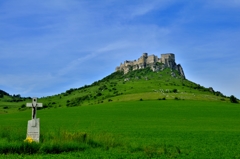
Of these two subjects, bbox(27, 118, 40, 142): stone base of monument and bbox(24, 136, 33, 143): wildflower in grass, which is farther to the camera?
bbox(27, 118, 40, 142): stone base of monument

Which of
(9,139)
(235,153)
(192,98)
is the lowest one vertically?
→ (235,153)

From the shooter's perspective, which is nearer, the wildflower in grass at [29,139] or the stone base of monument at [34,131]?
the wildflower in grass at [29,139]

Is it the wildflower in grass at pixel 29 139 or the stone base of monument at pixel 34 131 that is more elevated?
the stone base of monument at pixel 34 131

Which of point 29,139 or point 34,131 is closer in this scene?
point 29,139

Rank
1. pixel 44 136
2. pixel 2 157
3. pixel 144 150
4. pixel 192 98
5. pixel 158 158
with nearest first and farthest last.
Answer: pixel 2 157 < pixel 158 158 < pixel 144 150 < pixel 44 136 < pixel 192 98

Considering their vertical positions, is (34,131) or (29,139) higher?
(34,131)

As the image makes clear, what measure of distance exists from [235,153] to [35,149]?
42.8ft

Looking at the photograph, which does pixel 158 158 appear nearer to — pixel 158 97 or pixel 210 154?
pixel 210 154

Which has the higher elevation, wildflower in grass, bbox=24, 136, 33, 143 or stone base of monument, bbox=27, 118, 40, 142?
stone base of monument, bbox=27, 118, 40, 142

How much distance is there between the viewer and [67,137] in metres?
17.5

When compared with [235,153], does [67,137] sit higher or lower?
higher

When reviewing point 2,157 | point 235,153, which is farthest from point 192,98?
point 2,157

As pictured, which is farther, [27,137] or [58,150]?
[27,137]

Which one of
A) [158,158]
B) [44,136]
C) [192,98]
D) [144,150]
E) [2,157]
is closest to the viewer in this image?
[2,157]
